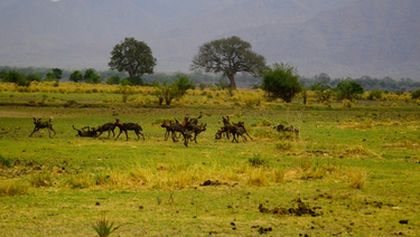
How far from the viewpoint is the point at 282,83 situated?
75062 millimetres

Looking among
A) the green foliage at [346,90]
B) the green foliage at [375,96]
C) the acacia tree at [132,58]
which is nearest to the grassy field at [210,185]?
the green foliage at [346,90]

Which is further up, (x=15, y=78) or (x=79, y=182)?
(x=15, y=78)

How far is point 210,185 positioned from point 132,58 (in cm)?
10783

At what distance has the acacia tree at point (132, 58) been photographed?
4934 inches

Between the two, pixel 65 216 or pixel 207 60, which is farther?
pixel 207 60

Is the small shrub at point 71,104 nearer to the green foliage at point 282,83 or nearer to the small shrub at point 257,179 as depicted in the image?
the green foliage at point 282,83

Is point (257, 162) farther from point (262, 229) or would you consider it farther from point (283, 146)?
point (262, 229)

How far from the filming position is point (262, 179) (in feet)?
63.9

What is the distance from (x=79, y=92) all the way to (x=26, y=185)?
5932cm

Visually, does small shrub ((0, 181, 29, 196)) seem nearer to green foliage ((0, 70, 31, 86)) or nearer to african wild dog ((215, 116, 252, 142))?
african wild dog ((215, 116, 252, 142))

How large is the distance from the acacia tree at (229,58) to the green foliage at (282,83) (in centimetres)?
4125

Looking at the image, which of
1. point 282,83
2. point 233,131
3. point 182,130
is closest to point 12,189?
point 182,130

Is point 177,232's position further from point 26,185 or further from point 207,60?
point 207,60

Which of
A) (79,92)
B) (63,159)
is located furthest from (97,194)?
(79,92)
